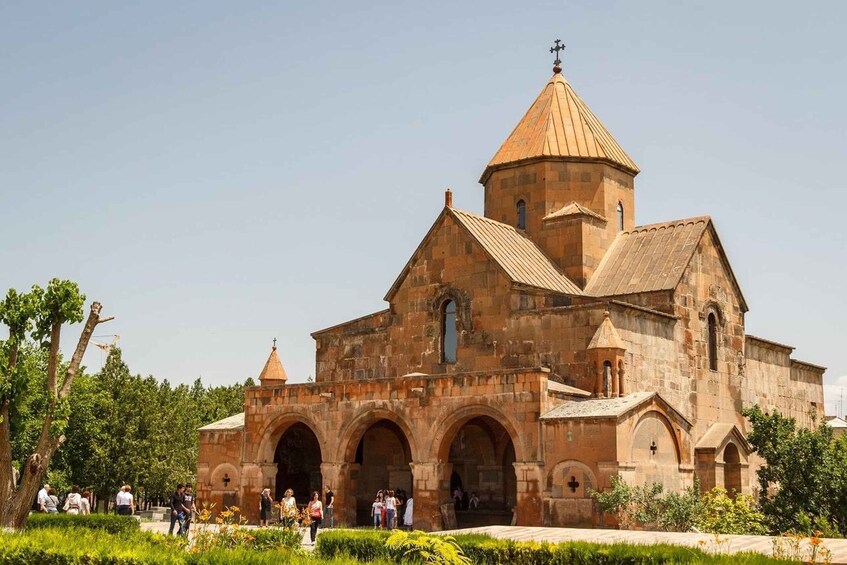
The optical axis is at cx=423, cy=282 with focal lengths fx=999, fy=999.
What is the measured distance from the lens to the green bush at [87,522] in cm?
1886

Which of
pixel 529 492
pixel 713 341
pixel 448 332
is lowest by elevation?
pixel 529 492

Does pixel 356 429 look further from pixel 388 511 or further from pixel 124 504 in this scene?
pixel 124 504

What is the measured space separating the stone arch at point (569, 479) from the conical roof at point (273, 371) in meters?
11.0

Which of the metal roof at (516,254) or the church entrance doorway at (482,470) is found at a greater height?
the metal roof at (516,254)

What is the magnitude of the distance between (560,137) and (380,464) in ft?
36.5

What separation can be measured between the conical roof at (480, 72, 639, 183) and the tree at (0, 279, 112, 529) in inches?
582

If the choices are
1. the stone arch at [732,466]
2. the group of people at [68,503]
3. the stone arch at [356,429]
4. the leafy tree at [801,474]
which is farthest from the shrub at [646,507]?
the group of people at [68,503]

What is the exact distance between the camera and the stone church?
2230cm

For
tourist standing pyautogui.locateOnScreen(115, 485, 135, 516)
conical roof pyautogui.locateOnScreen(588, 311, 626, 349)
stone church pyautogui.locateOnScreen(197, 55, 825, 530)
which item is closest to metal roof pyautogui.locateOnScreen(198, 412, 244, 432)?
stone church pyautogui.locateOnScreen(197, 55, 825, 530)

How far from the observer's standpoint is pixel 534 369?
73.5 ft

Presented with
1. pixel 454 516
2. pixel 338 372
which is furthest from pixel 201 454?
A: pixel 454 516

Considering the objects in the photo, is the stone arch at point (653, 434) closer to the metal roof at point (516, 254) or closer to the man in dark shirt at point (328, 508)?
the metal roof at point (516, 254)

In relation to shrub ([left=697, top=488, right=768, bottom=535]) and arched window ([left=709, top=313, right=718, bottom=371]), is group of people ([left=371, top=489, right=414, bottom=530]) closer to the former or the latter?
shrub ([left=697, top=488, right=768, bottom=535])

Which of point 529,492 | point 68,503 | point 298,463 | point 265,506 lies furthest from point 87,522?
point 298,463
